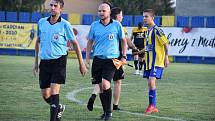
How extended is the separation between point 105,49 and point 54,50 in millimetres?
1366

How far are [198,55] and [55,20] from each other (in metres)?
25.2

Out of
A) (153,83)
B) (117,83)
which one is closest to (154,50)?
(153,83)

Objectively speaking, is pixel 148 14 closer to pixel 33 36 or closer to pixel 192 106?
pixel 192 106

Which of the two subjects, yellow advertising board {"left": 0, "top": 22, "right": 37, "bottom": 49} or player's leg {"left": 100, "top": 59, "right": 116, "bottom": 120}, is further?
yellow advertising board {"left": 0, "top": 22, "right": 37, "bottom": 49}

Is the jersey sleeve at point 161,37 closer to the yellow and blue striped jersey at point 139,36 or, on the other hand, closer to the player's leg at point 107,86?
the player's leg at point 107,86

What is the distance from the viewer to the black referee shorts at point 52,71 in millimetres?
8829

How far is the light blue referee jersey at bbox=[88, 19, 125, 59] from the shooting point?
9992 mm

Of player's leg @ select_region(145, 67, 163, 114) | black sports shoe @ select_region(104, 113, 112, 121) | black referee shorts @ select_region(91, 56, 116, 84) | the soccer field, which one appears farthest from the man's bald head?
player's leg @ select_region(145, 67, 163, 114)

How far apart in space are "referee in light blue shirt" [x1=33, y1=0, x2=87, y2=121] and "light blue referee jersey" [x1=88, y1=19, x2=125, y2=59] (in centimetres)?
110

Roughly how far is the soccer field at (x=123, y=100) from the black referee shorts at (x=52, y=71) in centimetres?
89

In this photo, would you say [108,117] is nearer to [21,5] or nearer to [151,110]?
[151,110]

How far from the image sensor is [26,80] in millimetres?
17219

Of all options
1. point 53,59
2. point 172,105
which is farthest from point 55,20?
point 172,105

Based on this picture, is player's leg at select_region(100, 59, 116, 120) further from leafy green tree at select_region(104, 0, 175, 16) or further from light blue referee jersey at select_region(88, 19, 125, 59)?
leafy green tree at select_region(104, 0, 175, 16)
